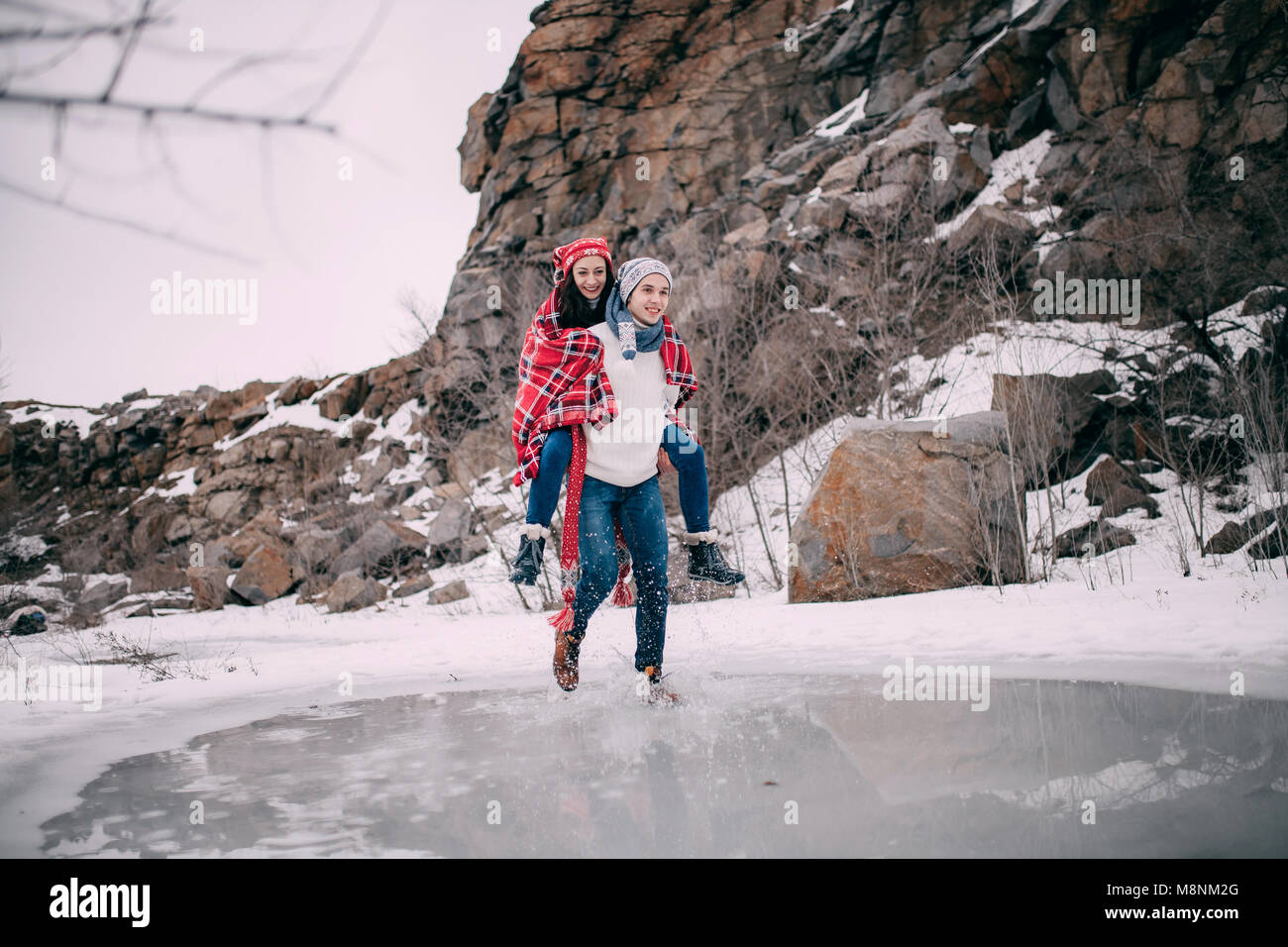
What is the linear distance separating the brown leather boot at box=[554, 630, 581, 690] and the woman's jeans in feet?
1.76

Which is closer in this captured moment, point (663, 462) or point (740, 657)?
point (663, 462)

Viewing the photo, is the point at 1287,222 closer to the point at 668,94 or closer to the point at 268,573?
the point at 268,573

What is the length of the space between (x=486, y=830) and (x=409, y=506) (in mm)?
23914

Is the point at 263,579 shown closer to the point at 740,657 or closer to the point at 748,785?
the point at 740,657

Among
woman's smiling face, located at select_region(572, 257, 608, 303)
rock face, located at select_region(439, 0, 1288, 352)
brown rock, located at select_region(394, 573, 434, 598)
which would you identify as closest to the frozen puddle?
woman's smiling face, located at select_region(572, 257, 608, 303)

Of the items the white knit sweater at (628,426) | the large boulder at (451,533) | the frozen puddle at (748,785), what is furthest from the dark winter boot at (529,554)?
the large boulder at (451,533)

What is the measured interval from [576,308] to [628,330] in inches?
13.5

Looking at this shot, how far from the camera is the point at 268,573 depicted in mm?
19812

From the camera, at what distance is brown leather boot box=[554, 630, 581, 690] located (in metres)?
3.70

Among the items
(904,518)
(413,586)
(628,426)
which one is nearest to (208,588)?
(413,586)

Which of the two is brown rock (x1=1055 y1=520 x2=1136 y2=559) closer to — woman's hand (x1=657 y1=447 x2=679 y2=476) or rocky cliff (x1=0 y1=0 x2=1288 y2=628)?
rocky cliff (x1=0 y1=0 x2=1288 y2=628)

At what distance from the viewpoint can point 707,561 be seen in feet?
12.6

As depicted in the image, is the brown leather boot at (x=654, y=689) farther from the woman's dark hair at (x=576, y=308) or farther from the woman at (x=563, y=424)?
the woman's dark hair at (x=576, y=308)

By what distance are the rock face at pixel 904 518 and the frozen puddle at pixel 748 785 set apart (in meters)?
4.11
